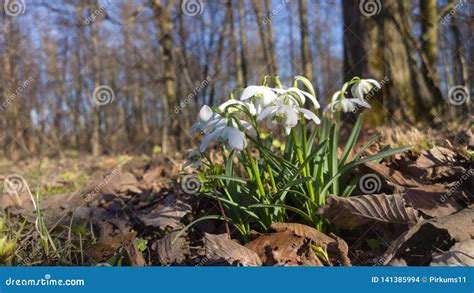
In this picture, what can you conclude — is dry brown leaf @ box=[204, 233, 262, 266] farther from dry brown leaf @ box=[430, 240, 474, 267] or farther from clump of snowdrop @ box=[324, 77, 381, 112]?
clump of snowdrop @ box=[324, 77, 381, 112]

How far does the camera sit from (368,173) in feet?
6.23

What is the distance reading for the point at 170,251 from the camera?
1.72 metres

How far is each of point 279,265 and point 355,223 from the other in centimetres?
39

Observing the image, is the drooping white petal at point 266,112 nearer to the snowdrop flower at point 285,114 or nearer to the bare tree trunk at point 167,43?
the snowdrop flower at point 285,114

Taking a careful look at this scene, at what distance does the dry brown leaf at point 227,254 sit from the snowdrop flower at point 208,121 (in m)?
0.41

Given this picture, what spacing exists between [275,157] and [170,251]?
0.55 m

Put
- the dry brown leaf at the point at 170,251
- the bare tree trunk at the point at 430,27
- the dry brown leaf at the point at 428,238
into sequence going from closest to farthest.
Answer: the dry brown leaf at the point at 428,238 → the dry brown leaf at the point at 170,251 → the bare tree trunk at the point at 430,27

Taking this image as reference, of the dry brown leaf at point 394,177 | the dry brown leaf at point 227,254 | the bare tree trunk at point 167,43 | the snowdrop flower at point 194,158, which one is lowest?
the dry brown leaf at point 227,254

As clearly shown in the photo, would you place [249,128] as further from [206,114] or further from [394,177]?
[394,177]

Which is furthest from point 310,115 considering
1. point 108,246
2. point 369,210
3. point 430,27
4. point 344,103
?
point 430,27

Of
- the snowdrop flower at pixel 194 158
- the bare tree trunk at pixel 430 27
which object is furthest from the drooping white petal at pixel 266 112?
the bare tree trunk at pixel 430 27

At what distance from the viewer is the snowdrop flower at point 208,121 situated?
5.32 feet

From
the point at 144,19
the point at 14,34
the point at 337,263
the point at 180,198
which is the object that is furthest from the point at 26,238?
the point at 14,34

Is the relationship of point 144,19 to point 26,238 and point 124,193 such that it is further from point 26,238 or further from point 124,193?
point 26,238
